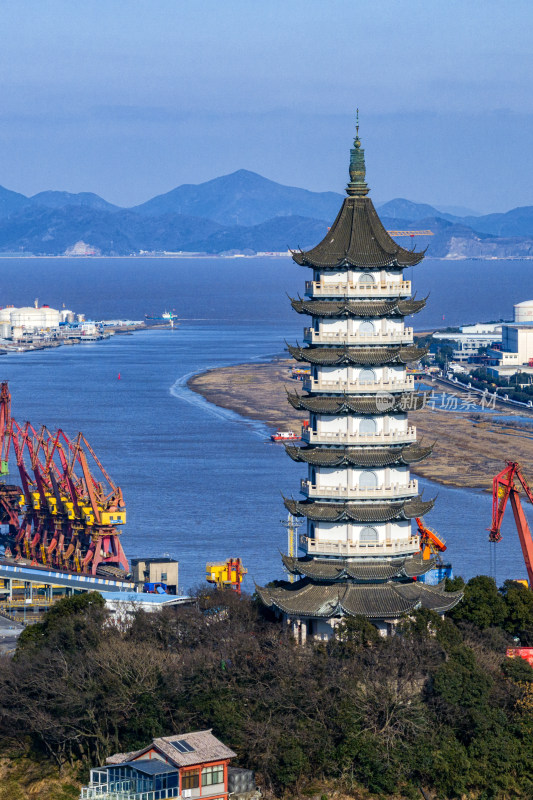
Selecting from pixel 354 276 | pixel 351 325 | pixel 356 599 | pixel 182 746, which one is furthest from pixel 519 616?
pixel 182 746

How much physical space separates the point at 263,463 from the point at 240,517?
28.2 m

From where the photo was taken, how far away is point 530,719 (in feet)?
186

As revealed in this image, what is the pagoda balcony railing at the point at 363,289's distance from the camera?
63938mm

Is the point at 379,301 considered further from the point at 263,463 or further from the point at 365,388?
the point at 263,463

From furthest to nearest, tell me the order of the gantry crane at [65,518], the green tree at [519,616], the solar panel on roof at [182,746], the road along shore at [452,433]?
the road along shore at [452,433] → the gantry crane at [65,518] → the green tree at [519,616] → the solar panel on roof at [182,746]

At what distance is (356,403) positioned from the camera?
63406 mm

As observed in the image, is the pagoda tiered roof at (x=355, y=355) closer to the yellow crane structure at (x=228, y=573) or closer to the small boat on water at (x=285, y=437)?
the yellow crane structure at (x=228, y=573)

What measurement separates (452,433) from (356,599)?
9623 centimetres

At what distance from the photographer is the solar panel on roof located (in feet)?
169

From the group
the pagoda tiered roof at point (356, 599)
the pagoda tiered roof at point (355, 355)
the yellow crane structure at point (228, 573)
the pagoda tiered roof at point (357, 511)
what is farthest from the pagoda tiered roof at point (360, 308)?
the yellow crane structure at point (228, 573)

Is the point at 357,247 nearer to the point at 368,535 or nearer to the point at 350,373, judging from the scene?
the point at 350,373

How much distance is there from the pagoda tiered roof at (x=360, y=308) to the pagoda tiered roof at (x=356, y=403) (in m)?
3.09

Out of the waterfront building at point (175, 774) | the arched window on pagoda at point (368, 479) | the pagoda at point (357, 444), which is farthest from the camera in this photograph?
the arched window on pagoda at point (368, 479)

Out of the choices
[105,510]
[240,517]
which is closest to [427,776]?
[105,510]
